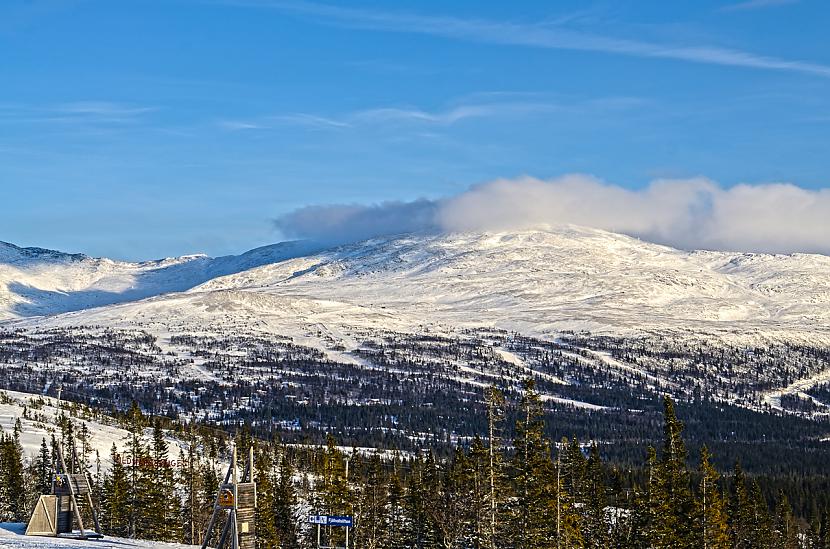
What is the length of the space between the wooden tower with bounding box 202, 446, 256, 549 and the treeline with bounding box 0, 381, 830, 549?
44.7ft

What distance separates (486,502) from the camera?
7031 cm

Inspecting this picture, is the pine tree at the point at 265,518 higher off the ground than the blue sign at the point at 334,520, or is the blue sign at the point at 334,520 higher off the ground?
the blue sign at the point at 334,520

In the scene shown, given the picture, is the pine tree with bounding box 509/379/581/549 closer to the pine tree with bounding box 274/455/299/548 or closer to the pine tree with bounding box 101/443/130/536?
the pine tree with bounding box 274/455/299/548

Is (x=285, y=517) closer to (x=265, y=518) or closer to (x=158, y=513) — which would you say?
(x=265, y=518)

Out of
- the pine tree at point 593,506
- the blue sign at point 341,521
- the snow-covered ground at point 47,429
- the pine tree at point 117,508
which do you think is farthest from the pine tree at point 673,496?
the snow-covered ground at point 47,429

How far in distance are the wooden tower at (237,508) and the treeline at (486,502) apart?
13.6 metres

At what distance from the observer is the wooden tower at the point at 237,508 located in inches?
1924

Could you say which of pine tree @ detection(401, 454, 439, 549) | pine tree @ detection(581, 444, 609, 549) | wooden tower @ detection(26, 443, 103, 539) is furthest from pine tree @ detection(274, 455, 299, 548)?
wooden tower @ detection(26, 443, 103, 539)

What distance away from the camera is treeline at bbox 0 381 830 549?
71062mm

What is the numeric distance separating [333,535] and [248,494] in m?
37.6

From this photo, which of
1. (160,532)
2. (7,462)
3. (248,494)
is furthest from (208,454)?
(248,494)

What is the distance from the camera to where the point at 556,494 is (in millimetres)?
72000

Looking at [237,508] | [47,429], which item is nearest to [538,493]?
[237,508]

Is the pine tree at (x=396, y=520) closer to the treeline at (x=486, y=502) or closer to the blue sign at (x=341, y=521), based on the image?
the treeline at (x=486, y=502)
